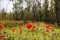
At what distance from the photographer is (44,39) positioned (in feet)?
27.6

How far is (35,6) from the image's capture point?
43.0 metres

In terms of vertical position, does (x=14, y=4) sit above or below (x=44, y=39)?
below

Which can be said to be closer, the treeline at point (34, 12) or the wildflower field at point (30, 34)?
the wildflower field at point (30, 34)

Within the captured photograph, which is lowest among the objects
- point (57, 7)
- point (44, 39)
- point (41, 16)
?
point (41, 16)

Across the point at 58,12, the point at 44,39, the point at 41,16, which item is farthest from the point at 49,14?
the point at 44,39

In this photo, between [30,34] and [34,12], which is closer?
[30,34]

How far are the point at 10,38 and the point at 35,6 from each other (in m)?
35.2

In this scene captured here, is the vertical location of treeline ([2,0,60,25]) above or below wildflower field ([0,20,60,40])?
below

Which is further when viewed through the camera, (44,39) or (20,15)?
(20,15)

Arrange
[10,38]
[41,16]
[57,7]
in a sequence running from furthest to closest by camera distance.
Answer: [41,16], [57,7], [10,38]

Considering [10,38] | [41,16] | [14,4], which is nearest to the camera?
[10,38]

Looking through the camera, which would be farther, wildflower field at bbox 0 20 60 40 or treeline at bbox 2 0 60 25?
treeline at bbox 2 0 60 25

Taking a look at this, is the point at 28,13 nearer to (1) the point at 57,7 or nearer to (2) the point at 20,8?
(2) the point at 20,8

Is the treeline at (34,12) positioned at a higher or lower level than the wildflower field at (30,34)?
lower
